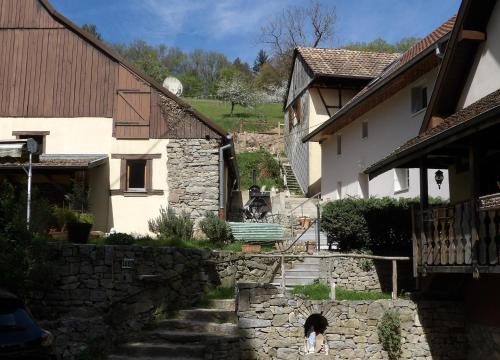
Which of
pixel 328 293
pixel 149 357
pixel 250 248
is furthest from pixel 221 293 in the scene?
pixel 149 357

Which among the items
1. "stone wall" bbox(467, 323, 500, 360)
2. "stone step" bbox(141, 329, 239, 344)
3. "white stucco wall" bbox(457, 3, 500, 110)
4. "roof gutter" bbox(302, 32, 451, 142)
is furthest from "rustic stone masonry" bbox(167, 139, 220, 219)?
"stone wall" bbox(467, 323, 500, 360)

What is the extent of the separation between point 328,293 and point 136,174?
331 inches

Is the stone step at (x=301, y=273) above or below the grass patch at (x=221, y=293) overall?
above

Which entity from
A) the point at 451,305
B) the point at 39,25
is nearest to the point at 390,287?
the point at 451,305

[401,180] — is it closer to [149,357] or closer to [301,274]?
[301,274]

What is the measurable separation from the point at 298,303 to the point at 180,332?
8.67 feet

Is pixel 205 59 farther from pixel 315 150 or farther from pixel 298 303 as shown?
pixel 298 303

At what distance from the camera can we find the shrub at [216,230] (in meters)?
16.8

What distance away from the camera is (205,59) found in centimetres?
8125

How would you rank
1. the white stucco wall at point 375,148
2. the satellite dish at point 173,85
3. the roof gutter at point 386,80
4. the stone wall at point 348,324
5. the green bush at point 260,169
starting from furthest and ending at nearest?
the green bush at point 260,169
the satellite dish at point 173,85
the white stucco wall at point 375,148
the roof gutter at point 386,80
the stone wall at point 348,324

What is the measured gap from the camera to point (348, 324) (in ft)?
42.0

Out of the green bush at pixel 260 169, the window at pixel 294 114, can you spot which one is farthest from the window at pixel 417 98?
the green bush at pixel 260 169

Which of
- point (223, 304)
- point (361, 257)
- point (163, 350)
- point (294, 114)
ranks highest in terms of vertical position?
point (294, 114)

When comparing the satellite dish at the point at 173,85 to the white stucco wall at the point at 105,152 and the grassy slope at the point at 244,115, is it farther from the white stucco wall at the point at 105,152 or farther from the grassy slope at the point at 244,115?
the grassy slope at the point at 244,115
